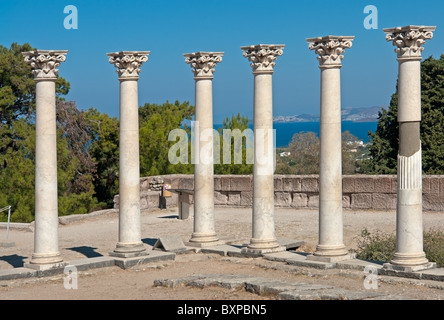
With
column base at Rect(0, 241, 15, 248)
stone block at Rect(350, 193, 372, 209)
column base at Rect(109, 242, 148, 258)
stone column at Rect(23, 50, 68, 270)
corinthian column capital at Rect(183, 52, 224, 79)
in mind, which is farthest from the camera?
stone block at Rect(350, 193, 372, 209)

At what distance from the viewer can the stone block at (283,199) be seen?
35656 millimetres

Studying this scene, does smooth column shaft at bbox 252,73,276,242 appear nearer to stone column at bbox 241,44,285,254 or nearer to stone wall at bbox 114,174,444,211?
stone column at bbox 241,44,285,254

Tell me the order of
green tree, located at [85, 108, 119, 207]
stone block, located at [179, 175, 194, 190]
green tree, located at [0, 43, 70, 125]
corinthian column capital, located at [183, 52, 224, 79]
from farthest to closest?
1. green tree, located at [85, 108, 119, 207]
2. green tree, located at [0, 43, 70, 125]
3. stone block, located at [179, 175, 194, 190]
4. corinthian column capital, located at [183, 52, 224, 79]

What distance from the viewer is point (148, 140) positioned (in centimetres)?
4778

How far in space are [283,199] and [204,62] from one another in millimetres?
11446

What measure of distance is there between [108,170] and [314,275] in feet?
117

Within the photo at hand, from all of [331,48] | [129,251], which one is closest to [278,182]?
[129,251]

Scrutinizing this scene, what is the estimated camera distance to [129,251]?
24.0 meters

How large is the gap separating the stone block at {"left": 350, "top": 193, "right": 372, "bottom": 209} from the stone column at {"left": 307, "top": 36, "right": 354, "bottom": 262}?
37.2 feet

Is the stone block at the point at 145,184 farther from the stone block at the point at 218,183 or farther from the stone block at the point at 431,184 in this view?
the stone block at the point at 431,184

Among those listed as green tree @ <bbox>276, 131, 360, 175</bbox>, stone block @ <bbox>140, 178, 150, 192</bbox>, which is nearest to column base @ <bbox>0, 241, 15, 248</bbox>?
stone block @ <bbox>140, 178, 150, 192</bbox>

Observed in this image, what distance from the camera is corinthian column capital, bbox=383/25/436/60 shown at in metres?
20.0

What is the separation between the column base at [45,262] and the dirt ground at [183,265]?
36cm
